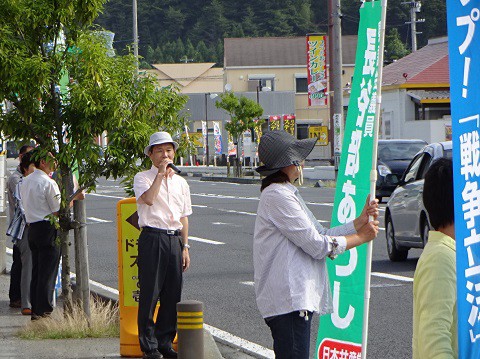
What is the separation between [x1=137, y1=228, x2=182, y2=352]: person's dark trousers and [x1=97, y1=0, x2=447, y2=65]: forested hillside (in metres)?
95.0

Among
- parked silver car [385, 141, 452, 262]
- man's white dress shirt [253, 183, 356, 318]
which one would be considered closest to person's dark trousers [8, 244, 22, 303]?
parked silver car [385, 141, 452, 262]

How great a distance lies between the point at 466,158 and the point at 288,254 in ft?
5.99

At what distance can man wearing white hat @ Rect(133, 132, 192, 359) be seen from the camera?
807cm

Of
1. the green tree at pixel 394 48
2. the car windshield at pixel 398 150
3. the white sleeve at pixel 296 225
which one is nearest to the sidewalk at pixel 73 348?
the white sleeve at pixel 296 225

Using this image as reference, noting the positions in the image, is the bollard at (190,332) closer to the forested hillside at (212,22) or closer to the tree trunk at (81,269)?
the tree trunk at (81,269)

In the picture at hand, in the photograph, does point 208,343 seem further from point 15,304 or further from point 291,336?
point 291,336

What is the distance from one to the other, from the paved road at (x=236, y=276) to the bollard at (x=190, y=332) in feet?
5.42

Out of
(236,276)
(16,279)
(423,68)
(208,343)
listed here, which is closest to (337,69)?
(236,276)

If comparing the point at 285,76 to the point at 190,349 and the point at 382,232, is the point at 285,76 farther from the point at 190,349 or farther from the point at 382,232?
the point at 190,349

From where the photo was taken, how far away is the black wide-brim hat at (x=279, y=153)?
5355mm

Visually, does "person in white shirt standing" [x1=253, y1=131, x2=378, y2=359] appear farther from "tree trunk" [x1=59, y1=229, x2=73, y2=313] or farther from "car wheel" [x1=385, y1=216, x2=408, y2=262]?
"car wheel" [x1=385, y1=216, x2=408, y2=262]

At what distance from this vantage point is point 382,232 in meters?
19.3

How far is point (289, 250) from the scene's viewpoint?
5.29m

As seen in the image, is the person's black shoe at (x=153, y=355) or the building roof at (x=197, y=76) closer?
the person's black shoe at (x=153, y=355)
